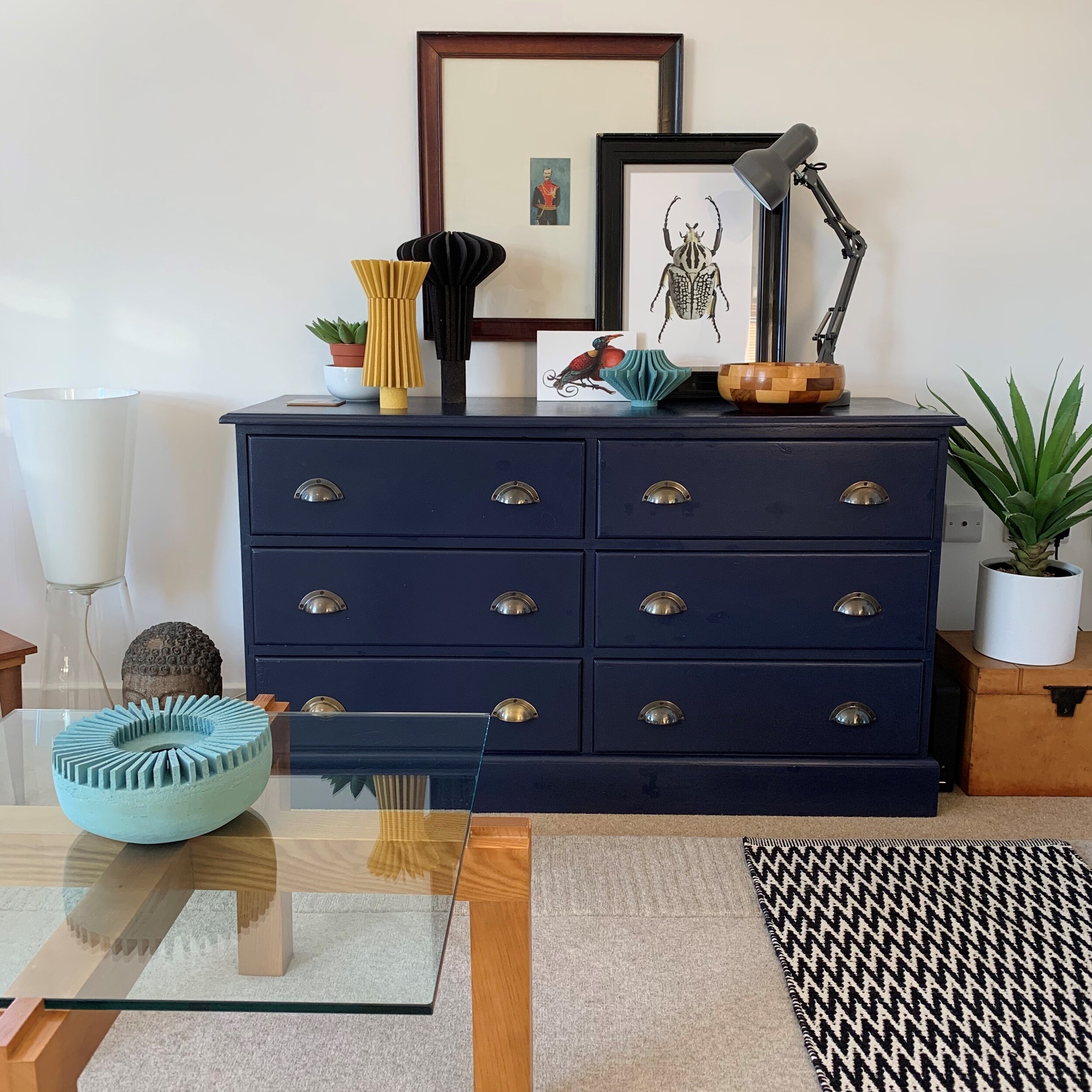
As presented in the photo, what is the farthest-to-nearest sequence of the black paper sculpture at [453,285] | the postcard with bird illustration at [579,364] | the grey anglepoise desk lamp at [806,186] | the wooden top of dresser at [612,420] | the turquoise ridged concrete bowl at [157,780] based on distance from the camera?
1. the postcard with bird illustration at [579,364]
2. the black paper sculpture at [453,285]
3. the grey anglepoise desk lamp at [806,186]
4. the wooden top of dresser at [612,420]
5. the turquoise ridged concrete bowl at [157,780]

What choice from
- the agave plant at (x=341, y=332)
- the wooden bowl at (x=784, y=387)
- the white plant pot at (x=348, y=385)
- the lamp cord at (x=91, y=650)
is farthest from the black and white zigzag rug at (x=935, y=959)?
the lamp cord at (x=91, y=650)

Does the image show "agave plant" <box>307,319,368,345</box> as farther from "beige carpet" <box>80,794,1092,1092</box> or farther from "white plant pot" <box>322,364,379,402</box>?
"beige carpet" <box>80,794,1092,1092</box>

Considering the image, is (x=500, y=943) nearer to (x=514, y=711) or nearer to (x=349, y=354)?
(x=514, y=711)

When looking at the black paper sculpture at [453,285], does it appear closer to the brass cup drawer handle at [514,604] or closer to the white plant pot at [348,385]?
the white plant pot at [348,385]

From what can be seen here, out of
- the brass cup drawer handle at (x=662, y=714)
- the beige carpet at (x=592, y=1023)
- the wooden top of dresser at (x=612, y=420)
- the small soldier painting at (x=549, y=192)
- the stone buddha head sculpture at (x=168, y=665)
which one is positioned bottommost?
the beige carpet at (x=592, y=1023)

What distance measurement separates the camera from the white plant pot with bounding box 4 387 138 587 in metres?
2.28

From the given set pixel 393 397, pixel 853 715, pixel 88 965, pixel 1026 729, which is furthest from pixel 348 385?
pixel 1026 729

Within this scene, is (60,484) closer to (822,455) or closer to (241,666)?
(241,666)

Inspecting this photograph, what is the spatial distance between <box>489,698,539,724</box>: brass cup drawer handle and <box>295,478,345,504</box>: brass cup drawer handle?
0.57m

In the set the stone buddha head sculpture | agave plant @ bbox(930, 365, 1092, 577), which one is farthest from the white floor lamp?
agave plant @ bbox(930, 365, 1092, 577)

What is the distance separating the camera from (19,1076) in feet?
3.19

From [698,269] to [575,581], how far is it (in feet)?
2.77

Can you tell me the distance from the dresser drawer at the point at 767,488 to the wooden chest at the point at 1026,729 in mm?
416

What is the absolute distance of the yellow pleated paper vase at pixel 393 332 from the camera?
223 centimetres
